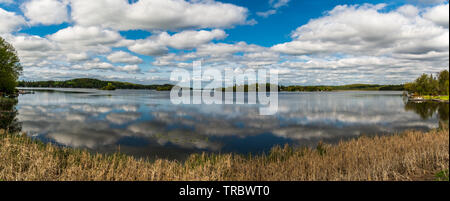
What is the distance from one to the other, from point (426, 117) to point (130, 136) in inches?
1623

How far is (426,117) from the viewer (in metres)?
34.2

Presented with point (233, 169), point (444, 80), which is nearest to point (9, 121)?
point (233, 169)

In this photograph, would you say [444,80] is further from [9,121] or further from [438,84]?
[9,121]

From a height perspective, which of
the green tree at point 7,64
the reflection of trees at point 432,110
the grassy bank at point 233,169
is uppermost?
the green tree at point 7,64

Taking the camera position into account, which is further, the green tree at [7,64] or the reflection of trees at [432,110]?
the green tree at [7,64]

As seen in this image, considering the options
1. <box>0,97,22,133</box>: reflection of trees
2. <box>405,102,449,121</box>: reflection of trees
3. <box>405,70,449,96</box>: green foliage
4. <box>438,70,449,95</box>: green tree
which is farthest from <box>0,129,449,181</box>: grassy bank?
<box>0,97,22,133</box>: reflection of trees

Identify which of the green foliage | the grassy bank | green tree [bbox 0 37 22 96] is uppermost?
green tree [bbox 0 37 22 96]

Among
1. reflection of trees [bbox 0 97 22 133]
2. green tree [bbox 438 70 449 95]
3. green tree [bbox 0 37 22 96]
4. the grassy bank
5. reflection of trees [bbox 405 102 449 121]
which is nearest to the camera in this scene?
green tree [bbox 438 70 449 95]

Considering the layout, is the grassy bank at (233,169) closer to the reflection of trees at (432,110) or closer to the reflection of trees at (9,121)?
the reflection of trees at (432,110)

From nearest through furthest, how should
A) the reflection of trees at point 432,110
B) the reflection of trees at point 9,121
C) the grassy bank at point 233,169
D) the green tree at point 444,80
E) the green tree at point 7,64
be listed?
the green tree at point 444,80
the reflection of trees at point 432,110
the grassy bank at point 233,169
the reflection of trees at point 9,121
the green tree at point 7,64

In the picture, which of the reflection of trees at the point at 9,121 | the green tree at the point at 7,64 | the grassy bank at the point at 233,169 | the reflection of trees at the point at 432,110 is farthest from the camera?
the green tree at the point at 7,64

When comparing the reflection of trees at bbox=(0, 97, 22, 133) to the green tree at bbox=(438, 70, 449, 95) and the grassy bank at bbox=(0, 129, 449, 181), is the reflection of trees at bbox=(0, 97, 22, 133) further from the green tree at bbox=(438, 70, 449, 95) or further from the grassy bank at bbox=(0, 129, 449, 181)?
the green tree at bbox=(438, 70, 449, 95)

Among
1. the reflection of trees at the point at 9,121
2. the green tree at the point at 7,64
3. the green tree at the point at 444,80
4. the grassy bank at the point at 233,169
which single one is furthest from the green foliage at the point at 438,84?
the green tree at the point at 7,64
